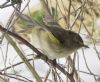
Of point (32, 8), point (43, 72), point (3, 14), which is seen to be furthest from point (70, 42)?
point (32, 8)

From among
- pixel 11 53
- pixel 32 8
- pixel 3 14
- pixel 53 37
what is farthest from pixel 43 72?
pixel 53 37

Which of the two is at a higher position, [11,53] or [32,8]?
[32,8]

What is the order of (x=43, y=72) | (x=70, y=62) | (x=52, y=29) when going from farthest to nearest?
(x=43, y=72)
(x=70, y=62)
(x=52, y=29)

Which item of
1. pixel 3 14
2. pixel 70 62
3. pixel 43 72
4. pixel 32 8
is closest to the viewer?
pixel 70 62

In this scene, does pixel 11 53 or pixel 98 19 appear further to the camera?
pixel 98 19

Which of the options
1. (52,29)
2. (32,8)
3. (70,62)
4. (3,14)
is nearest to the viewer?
(52,29)

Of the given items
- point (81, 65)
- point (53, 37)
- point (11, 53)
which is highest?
point (53, 37)

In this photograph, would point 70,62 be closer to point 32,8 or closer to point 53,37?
point 53,37

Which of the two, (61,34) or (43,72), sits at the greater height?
(61,34)

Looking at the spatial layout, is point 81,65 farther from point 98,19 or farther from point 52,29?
point 52,29
